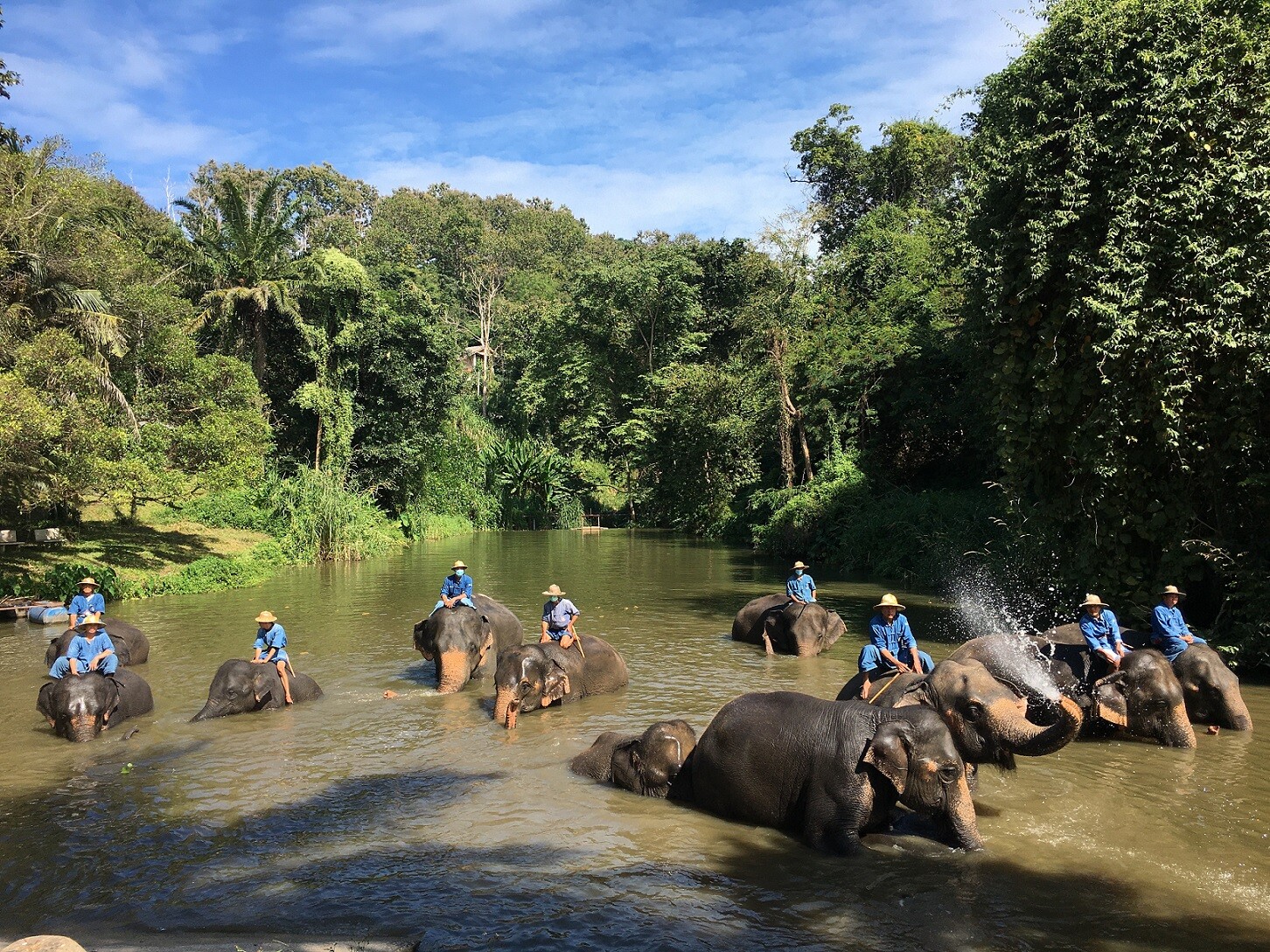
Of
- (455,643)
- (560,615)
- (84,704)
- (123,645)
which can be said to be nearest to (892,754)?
(560,615)

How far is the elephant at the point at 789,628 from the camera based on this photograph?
15.8m

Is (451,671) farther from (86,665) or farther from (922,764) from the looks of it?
(922,764)

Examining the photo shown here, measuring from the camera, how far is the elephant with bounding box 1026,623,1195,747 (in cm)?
1001

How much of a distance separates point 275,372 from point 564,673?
105 feet

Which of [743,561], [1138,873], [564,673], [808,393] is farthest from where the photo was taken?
[808,393]

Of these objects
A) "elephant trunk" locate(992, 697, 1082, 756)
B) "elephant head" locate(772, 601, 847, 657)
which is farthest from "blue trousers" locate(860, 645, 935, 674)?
"elephant head" locate(772, 601, 847, 657)

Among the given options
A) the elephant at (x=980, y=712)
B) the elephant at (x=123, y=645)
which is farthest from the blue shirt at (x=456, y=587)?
the elephant at (x=980, y=712)

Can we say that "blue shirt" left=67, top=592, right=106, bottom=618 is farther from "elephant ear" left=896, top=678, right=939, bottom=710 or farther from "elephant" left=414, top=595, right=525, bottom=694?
"elephant ear" left=896, top=678, right=939, bottom=710

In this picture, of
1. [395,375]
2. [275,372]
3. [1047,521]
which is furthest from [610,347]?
[1047,521]

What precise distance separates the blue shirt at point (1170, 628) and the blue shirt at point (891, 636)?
312 centimetres

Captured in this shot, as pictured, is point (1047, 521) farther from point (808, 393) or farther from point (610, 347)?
point (610, 347)

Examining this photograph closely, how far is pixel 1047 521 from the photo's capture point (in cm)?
1518

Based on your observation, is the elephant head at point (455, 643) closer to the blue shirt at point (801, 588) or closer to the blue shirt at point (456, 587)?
the blue shirt at point (456, 587)

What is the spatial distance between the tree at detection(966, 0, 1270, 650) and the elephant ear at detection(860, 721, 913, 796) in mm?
8487
